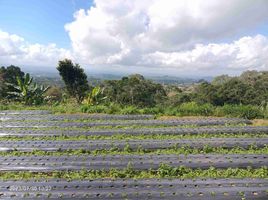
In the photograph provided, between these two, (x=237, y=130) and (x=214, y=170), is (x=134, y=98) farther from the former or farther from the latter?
(x=214, y=170)

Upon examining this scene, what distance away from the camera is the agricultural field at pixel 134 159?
20.2 feet

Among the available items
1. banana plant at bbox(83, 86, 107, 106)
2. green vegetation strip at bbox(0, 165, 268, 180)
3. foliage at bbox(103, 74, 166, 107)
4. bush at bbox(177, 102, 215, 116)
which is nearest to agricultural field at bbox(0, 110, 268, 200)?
green vegetation strip at bbox(0, 165, 268, 180)

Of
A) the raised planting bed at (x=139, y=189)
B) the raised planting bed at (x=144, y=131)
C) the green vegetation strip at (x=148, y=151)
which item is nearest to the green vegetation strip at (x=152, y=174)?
the raised planting bed at (x=139, y=189)

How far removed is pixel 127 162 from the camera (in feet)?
25.0

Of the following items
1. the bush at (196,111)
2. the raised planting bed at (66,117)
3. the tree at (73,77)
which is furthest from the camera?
the tree at (73,77)

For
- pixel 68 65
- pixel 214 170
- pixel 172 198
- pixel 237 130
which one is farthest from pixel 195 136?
pixel 68 65

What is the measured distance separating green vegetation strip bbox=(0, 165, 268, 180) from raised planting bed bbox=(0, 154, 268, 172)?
0.17 meters

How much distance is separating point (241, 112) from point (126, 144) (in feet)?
21.4

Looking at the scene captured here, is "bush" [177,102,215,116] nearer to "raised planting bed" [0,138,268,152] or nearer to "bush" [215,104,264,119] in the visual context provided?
"bush" [215,104,264,119]

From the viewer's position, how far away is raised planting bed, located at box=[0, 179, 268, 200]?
590 centimetres

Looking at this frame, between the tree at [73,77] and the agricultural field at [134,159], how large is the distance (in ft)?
48.2
